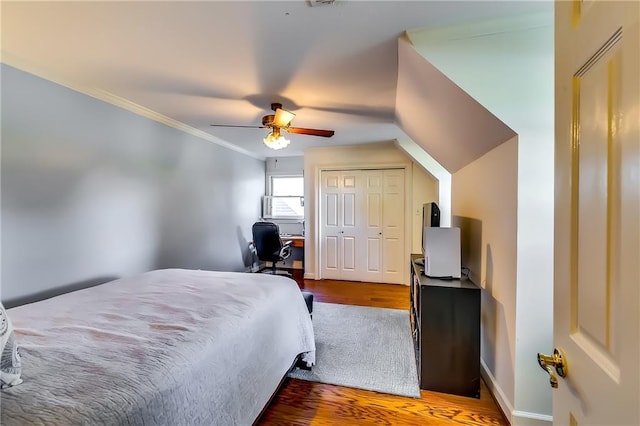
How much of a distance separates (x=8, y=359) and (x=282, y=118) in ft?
7.58

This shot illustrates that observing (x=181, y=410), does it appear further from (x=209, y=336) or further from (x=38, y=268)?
(x=38, y=268)

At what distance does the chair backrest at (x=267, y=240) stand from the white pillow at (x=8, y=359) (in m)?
3.37

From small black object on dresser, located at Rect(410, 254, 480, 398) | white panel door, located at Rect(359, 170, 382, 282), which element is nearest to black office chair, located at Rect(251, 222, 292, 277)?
white panel door, located at Rect(359, 170, 382, 282)

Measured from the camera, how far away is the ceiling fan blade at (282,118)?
2604 millimetres

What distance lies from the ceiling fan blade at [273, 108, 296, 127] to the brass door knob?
8.04 ft

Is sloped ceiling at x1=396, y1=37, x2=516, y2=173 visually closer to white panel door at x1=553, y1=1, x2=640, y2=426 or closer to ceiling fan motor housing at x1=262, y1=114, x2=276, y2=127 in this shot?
white panel door at x1=553, y1=1, x2=640, y2=426

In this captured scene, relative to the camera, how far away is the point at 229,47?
1817mm

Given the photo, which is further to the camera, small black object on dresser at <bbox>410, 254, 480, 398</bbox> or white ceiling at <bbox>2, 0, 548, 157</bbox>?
small black object on dresser at <bbox>410, 254, 480, 398</bbox>

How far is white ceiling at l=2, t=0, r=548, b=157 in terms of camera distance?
4.80 feet

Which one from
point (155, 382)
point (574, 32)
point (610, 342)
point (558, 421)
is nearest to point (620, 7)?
point (574, 32)

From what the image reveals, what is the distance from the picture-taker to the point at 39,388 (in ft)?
2.96

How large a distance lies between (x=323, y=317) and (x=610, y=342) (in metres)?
2.97

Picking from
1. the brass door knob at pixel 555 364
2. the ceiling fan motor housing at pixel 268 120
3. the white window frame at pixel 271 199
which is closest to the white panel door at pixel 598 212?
the brass door knob at pixel 555 364

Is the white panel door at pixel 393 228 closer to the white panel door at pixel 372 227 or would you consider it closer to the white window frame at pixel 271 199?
the white panel door at pixel 372 227
